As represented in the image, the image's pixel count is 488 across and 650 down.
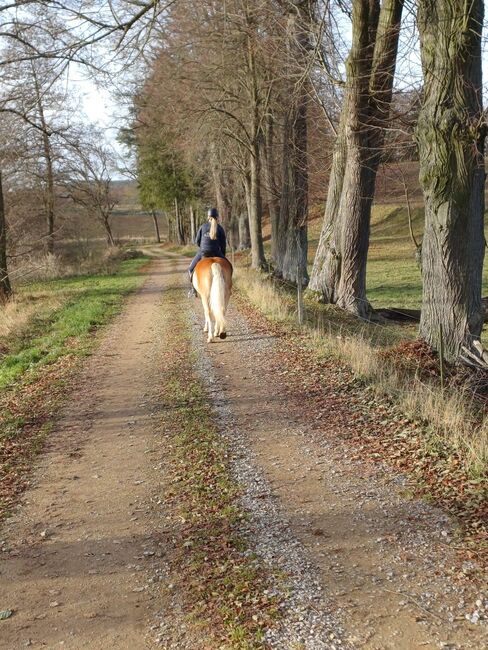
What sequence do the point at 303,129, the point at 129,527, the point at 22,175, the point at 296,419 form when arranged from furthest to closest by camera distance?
the point at 22,175, the point at 303,129, the point at 296,419, the point at 129,527

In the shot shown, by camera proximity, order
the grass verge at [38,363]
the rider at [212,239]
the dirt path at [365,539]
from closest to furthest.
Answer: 1. the dirt path at [365,539]
2. the grass verge at [38,363]
3. the rider at [212,239]

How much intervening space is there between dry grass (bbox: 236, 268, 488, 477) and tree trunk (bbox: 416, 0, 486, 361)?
3.56ft

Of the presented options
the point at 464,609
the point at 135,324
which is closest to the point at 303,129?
the point at 135,324

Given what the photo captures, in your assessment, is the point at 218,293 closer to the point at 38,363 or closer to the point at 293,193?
the point at 38,363

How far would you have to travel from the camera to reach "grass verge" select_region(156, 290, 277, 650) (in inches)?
145

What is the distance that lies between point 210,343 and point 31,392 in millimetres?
3674

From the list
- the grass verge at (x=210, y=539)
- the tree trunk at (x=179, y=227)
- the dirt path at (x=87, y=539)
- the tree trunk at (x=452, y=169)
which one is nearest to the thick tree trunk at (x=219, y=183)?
the tree trunk at (x=179, y=227)

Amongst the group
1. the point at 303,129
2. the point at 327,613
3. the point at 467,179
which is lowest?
the point at 327,613

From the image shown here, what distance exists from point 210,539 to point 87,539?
1.00m

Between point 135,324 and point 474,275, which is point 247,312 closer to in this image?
point 135,324

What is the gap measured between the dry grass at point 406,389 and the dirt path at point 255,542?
2.92 feet

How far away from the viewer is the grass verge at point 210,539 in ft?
12.1

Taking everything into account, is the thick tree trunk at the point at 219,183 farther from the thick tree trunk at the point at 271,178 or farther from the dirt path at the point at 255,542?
the dirt path at the point at 255,542

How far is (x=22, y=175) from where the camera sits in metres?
35.1
